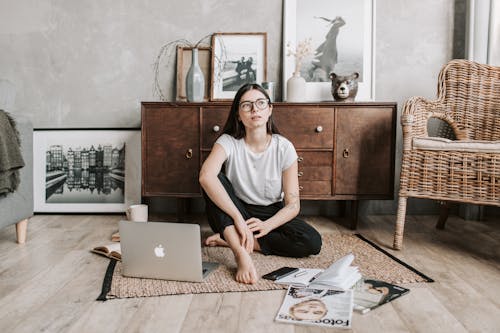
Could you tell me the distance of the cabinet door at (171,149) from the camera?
2680 millimetres

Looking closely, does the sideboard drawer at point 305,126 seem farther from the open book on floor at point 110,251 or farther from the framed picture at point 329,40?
the open book on floor at point 110,251

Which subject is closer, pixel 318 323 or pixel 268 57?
pixel 318 323

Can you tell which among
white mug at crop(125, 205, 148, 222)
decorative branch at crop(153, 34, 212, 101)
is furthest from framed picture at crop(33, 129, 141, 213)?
white mug at crop(125, 205, 148, 222)

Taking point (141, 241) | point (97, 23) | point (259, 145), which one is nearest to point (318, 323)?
point (141, 241)

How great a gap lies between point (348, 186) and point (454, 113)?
75cm

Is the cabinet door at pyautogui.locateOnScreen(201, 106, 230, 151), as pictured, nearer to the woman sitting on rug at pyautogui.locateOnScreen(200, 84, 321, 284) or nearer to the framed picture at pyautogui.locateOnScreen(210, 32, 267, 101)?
the framed picture at pyautogui.locateOnScreen(210, 32, 267, 101)

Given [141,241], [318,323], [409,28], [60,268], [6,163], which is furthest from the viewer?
[409,28]

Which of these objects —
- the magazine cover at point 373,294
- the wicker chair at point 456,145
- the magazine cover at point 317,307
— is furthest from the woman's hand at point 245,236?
the wicker chair at point 456,145

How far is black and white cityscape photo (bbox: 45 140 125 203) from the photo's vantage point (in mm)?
3102

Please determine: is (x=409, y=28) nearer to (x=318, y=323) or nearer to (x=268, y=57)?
(x=268, y=57)

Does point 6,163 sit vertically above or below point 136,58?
below

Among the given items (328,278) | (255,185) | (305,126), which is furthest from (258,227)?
(305,126)

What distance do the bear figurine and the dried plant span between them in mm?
252

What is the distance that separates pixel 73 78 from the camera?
3.12m
